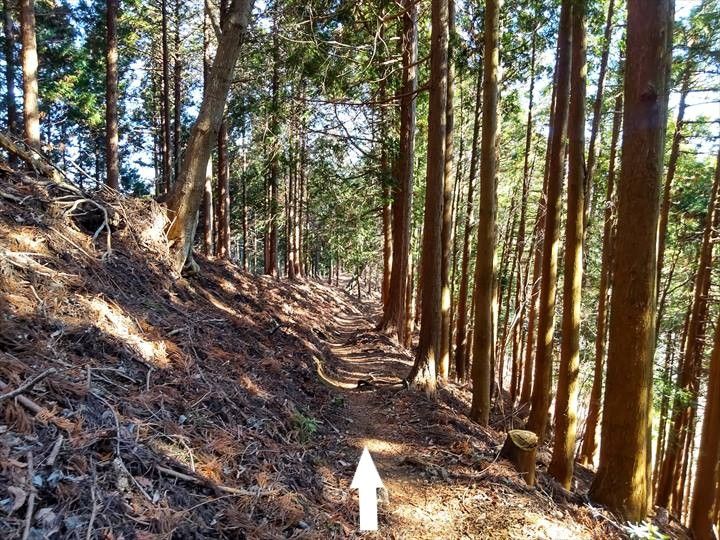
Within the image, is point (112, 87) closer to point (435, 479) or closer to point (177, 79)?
point (177, 79)

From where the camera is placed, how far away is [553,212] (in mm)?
7398

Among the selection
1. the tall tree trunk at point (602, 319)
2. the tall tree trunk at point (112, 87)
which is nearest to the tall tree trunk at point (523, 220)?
the tall tree trunk at point (602, 319)

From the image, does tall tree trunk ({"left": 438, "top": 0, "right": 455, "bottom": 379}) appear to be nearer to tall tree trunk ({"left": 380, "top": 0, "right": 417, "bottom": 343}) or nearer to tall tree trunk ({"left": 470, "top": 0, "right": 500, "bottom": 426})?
→ tall tree trunk ({"left": 380, "top": 0, "right": 417, "bottom": 343})

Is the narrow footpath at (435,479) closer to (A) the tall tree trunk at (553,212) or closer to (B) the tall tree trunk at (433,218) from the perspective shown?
(B) the tall tree trunk at (433,218)

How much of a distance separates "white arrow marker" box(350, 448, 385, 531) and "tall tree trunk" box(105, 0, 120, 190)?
1081 cm

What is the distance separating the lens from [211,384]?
14.4ft

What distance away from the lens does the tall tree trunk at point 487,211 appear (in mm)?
7084

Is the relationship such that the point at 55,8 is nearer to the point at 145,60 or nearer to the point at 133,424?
the point at 145,60

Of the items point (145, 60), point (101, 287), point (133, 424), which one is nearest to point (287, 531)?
point (133, 424)

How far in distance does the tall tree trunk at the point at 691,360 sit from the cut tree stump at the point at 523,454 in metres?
8.98

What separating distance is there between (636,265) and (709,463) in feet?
25.0

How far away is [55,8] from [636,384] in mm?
20477

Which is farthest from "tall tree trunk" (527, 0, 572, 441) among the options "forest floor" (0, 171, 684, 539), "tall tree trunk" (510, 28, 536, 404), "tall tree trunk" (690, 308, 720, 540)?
"tall tree trunk" (510, 28, 536, 404)

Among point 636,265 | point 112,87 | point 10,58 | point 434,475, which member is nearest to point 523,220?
point 636,265
